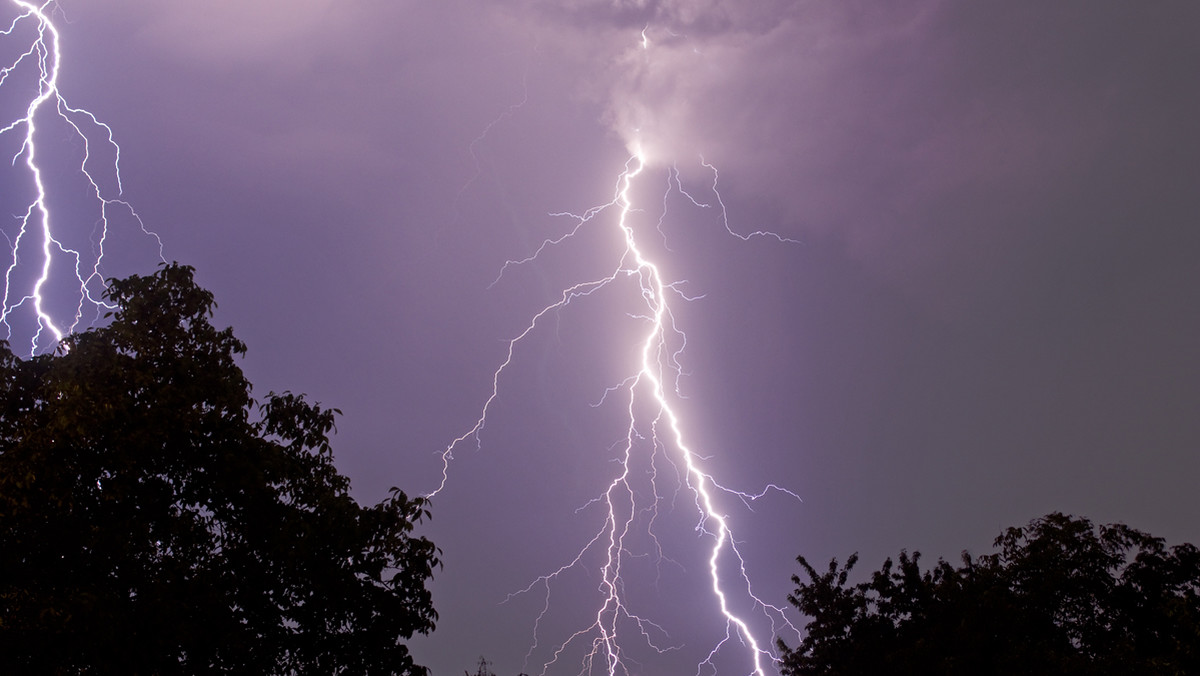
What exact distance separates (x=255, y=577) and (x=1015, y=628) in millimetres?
12516

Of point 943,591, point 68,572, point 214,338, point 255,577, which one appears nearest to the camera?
point 68,572

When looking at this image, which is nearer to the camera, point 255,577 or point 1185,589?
point 255,577

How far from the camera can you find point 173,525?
5949 mm

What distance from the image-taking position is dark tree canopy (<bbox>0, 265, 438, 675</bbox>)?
209 inches

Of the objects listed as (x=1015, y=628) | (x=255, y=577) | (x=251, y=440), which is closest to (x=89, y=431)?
(x=251, y=440)

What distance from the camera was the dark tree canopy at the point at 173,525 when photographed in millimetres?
5316

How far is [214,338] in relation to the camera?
675 centimetres

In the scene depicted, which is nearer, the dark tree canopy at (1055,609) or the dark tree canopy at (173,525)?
the dark tree canopy at (173,525)

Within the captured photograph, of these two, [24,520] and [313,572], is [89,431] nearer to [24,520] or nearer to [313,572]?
[24,520]

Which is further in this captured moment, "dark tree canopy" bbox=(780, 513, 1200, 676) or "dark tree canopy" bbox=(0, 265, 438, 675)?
"dark tree canopy" bbox=(780, 513, 1200, 676)

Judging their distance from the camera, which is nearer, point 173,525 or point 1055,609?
point 173,525

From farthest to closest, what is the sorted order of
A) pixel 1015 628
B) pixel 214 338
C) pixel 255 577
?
pixel 1015 628
pixel 214 338
pixel 255 577

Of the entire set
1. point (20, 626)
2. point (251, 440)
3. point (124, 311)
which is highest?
point (124, 311)

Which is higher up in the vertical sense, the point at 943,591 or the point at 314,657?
the point at 943,591
